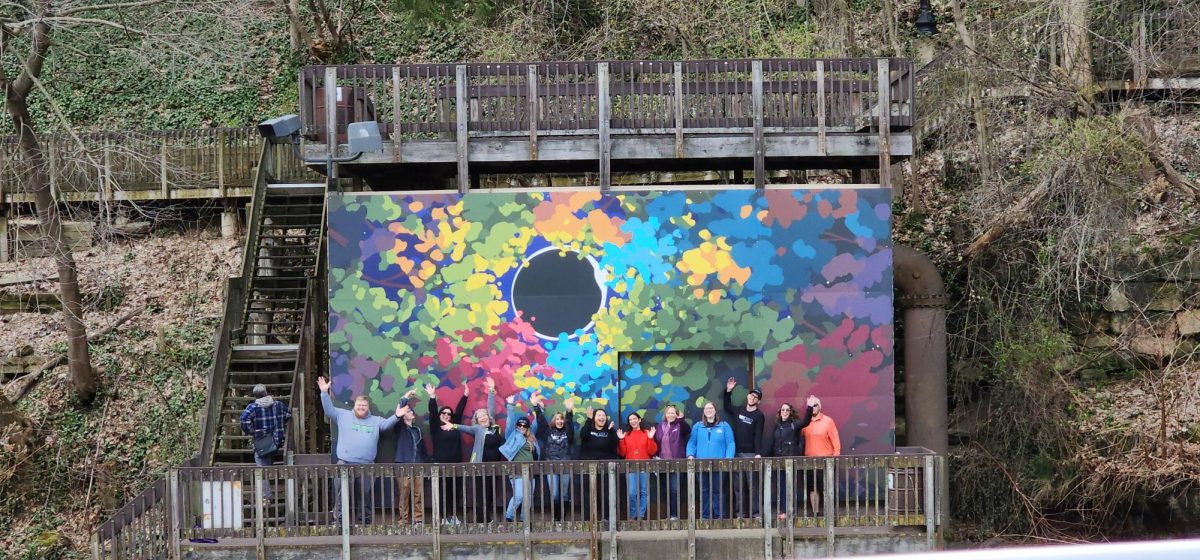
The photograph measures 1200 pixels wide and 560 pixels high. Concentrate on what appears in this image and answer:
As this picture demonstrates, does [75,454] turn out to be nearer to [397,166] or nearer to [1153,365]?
[397,166]

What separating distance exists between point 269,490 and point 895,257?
8640 millimetres

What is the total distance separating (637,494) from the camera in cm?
1259

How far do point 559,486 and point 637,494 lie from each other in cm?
95

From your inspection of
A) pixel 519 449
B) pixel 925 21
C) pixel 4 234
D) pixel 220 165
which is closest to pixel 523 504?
pixel 519 449

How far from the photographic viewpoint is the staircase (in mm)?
16234

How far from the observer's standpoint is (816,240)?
47.8 feet

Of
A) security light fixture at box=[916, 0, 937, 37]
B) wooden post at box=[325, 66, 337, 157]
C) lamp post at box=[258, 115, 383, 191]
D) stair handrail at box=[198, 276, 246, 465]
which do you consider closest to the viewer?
lamp post at box=[258, 115, 383, 191]

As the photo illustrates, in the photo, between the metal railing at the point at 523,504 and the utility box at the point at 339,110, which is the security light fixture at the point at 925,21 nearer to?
the metal railing at the point at 523,504

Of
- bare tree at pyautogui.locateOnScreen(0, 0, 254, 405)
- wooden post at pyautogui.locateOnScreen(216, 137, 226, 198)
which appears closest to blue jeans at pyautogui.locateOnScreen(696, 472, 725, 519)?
bare tree at pyautogui.locateOnScreen(0, 0, 254, 405)

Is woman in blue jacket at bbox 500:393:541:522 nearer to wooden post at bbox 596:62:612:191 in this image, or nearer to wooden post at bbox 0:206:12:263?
wooden post at bbox 596:62:612:191

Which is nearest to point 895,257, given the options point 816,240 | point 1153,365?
point 816,240

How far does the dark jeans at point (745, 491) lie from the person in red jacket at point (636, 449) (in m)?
0.99

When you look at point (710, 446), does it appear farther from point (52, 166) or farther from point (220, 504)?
point (52, 166)

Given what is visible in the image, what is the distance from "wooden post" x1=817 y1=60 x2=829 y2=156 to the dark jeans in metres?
3.79
